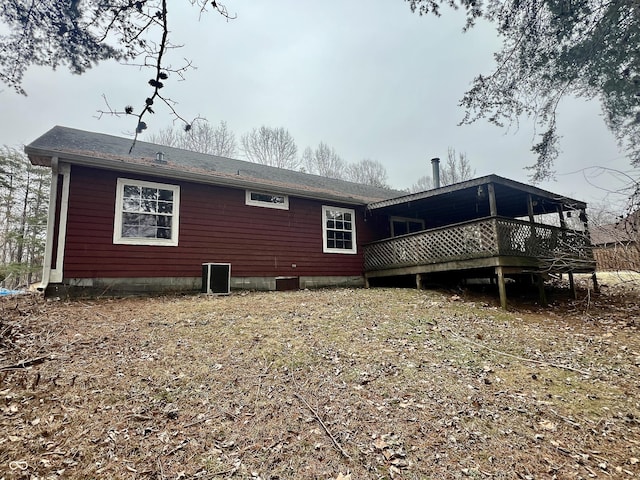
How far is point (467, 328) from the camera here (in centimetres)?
614

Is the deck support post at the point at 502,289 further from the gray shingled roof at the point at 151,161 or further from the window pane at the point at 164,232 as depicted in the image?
the window pane at the point at 164,232

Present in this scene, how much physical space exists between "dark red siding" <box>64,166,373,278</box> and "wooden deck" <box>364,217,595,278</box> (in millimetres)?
2407

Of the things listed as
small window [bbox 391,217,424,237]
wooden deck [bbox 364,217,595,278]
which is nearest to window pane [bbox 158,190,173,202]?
wooden deck [bbox 364,217,595,278]

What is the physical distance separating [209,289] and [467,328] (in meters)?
6.22

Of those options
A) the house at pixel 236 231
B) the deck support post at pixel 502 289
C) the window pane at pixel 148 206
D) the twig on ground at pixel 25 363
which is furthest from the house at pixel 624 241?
the window pane at pixel 148 206

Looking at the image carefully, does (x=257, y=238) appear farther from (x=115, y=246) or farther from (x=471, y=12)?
(x=471, y=12)

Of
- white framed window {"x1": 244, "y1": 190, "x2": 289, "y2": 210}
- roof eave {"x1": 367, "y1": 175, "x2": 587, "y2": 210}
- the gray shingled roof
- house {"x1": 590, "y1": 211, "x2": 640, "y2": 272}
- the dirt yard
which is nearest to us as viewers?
the dirt yard

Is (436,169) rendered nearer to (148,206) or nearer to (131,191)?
(148,206)

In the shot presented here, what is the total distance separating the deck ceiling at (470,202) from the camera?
9156mm

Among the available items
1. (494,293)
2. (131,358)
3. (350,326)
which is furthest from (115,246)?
(494,293)

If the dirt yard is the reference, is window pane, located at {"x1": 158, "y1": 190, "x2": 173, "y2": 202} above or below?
above

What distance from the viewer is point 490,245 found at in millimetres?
8375

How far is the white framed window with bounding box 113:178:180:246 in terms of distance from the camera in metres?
8.06

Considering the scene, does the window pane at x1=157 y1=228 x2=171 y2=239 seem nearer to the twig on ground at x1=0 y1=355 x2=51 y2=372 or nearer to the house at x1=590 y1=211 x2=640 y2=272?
the twig on ground at x1=0 y1=355 x2=51 y2=372
